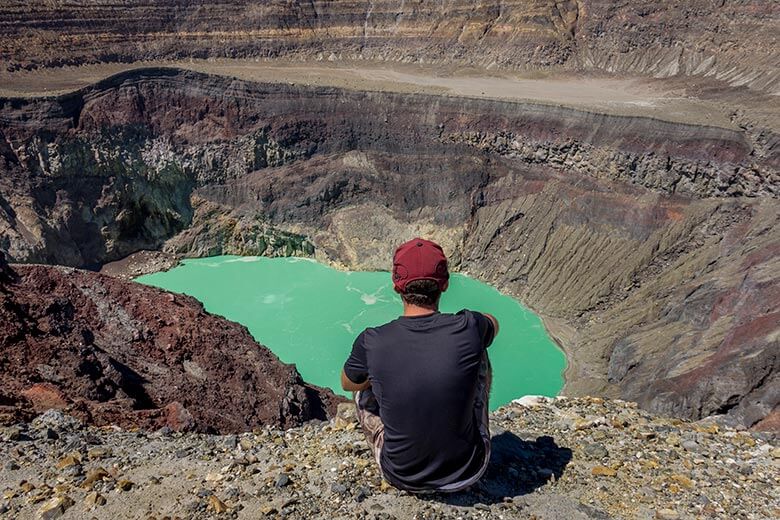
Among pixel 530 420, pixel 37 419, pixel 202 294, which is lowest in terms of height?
pixel 202 294

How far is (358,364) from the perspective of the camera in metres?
5.74

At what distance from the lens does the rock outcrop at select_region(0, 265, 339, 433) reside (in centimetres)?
1012

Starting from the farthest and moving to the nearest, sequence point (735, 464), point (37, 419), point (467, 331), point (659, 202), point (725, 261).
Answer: point (659, 202) < point (725, 261) < point (37, 419) < point (735, 464) < point (467, 331)

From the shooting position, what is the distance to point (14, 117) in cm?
3616

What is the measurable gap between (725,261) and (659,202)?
5831mm

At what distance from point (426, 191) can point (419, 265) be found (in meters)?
33.9

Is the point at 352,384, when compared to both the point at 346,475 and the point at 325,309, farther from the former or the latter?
the point at 325,309

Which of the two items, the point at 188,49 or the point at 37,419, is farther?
the point at 188,49

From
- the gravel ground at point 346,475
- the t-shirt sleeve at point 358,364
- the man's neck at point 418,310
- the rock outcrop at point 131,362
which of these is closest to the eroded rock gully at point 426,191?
the rock outcrop at point 131,362

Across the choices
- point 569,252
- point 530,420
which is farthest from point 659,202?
point 530,420

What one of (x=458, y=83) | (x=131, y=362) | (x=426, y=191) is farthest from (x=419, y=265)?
(x=458, y=83)

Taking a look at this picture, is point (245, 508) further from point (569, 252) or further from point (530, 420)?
point (569, 252)

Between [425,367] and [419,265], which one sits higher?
[419,265]

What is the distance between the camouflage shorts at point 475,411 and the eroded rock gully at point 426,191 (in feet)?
62.5
